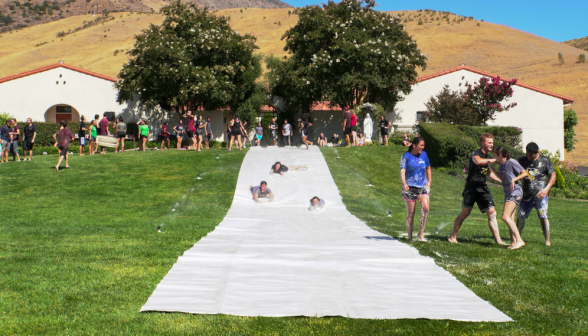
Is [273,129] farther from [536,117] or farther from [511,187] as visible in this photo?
[511,187]

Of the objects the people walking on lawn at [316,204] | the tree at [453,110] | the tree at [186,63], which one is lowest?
the people walking on lawn at [316,204]

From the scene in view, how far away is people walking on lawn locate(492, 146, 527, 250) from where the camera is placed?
25.5 feet

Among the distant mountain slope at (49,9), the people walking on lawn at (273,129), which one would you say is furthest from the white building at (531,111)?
the distant mountain slope at (49,9)

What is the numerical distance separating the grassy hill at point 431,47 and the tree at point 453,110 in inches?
679

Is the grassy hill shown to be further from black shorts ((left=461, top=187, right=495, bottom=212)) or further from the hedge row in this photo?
black shorts ((left=461, top=187, right=495, bottom=212))

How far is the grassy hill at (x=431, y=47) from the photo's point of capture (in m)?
59.7

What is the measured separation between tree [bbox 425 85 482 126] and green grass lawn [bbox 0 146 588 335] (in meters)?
14.0

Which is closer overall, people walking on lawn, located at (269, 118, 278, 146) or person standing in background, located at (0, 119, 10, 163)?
person standing in background, located at (0, 119, 10, 163)

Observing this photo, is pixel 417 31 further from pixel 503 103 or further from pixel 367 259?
pixel 367 259

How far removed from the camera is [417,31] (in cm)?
8475

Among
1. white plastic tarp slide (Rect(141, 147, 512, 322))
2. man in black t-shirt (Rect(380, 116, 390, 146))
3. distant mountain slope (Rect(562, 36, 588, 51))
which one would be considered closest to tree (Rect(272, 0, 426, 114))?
man in black t-shirt (Rect(380, 116, 390, 146))

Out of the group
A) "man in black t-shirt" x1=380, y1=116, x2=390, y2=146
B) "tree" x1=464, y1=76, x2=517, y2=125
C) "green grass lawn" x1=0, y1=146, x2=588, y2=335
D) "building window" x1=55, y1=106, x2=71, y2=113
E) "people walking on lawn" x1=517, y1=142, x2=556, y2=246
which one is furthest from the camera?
"building window" x1=55, y1=106, x2=71, y2=113

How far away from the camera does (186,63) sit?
107ft

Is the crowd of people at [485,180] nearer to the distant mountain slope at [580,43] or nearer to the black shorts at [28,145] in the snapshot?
the black shorts at [28,145]
